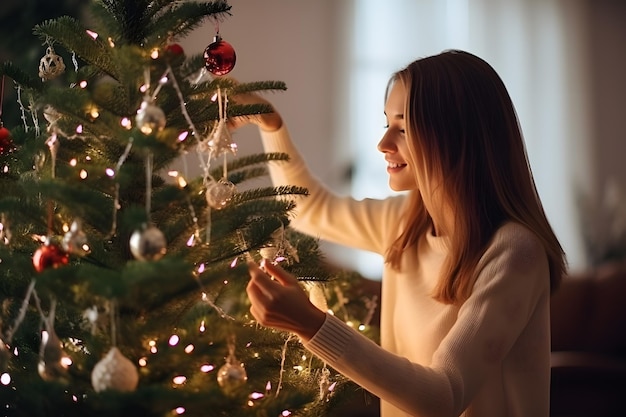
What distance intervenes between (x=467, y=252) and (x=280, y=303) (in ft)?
1.36

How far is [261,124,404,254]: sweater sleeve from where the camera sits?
1.61 meters

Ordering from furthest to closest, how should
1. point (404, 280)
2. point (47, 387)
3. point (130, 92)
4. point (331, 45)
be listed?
point (331, 45)
point (404, 280)
point (130, 92)
point (47, 387)

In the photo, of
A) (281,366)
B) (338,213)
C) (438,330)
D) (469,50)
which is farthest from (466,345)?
(469,50)

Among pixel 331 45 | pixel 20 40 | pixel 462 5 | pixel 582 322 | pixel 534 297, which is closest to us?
pixel 534 297

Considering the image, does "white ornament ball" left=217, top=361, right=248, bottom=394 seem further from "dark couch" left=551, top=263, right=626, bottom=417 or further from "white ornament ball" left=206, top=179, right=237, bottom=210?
"dark couch" left=551, top=263, right=626, bottom=417

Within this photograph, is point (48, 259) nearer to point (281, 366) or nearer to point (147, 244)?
point (147, 244)

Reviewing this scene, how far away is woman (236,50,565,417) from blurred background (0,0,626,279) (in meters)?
2.02

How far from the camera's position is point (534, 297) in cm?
129

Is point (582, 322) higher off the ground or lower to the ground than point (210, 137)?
lower

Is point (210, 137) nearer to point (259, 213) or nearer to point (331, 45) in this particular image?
point (259, 213)

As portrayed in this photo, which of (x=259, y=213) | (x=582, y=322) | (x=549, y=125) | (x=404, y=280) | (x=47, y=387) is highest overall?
(x=259, y=213)

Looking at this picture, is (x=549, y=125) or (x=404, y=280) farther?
(x=549, y=125)

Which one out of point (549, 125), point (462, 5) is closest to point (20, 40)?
point (462, 5)

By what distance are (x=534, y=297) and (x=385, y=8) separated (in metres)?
2.68
